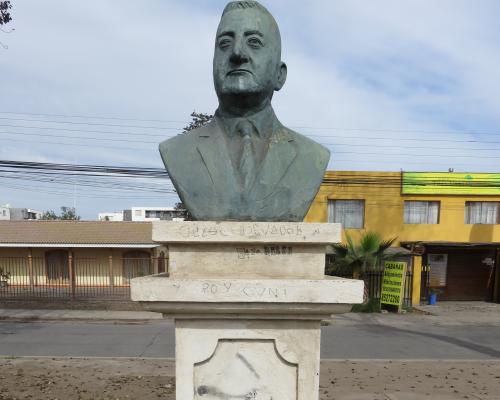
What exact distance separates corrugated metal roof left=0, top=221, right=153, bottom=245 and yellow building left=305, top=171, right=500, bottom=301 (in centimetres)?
796

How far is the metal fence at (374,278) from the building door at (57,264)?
1167 cm

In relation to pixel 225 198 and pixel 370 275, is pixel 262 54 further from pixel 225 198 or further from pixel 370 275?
pixel 370 275

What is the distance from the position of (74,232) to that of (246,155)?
58.6 ft

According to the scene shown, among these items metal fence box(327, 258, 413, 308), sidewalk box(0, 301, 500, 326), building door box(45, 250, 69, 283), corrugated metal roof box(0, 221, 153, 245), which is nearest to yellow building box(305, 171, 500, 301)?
metal fence box(327, 258, 413, 308)

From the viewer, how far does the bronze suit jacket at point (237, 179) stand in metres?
2.40

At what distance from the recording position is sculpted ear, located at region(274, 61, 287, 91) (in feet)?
8.72

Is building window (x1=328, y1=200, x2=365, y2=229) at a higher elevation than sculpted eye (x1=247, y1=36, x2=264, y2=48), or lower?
lower

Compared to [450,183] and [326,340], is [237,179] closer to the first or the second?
[326,340]

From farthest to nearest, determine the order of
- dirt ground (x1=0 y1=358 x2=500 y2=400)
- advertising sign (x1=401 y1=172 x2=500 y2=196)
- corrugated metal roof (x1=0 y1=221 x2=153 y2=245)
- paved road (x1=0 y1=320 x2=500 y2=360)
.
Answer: corrugated metal roof (x1=0 y1=221 x2=153 y2=245) < advertising sign (x1=401 y1=172 x2=500 y2=196) < paved road (x1=0 y1=320 x2=500 y2=360) < dirt ground (x1=0 y1=358 x2=500 y2=400)

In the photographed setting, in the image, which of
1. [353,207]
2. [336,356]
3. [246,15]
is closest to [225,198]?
[246,15]

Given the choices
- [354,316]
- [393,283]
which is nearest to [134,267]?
[354,316]

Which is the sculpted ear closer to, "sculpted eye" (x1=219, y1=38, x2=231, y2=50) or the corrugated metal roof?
"sculpted eye" (x1=219, y1=38, x2=231, y2=50)

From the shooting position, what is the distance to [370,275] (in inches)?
515

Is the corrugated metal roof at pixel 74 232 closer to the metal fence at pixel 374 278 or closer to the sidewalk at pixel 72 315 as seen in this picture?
the sidewalk at pixel 72 315
